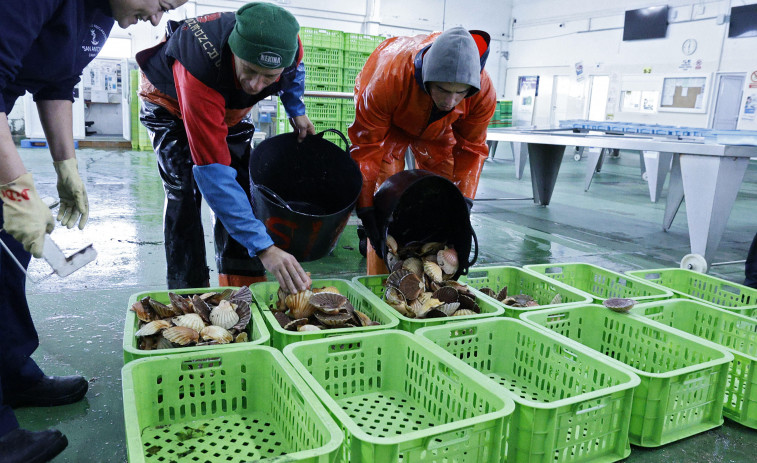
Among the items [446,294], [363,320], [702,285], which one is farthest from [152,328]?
[702,285]

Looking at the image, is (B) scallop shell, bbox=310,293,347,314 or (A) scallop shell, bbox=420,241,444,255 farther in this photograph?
(A) scallop shell, bbox=420,241,444,255

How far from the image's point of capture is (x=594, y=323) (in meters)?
1.84

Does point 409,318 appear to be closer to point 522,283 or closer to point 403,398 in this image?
point 403,398

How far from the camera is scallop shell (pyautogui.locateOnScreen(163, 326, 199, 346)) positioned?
1415 millimetres

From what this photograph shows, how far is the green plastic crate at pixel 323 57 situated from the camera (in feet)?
18.3

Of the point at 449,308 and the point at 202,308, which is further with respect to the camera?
the point at 449,308

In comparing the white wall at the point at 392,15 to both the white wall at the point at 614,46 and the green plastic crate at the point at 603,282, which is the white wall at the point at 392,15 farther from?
the green plastic crate at the point at 603,282

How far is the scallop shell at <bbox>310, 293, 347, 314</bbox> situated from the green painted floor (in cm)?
62

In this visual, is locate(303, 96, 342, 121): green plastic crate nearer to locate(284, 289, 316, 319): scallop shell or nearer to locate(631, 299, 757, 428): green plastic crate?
locate(284, 289, 316, 319): scallop shell

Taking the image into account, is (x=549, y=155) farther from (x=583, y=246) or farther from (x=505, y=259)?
(x=505, y=259)

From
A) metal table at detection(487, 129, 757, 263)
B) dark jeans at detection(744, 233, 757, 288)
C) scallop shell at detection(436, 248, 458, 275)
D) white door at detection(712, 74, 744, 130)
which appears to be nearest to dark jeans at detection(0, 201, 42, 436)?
scallop shell at detection(436, 248, 458, 275)

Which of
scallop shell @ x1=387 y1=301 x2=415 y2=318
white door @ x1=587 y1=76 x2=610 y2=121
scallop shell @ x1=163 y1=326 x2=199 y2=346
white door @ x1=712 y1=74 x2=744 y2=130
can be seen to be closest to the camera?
scallop shell @ x1=163 y1=326 x2=199 y2=346

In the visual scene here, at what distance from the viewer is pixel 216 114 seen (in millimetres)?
1544

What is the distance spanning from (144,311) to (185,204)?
1.96 feet
